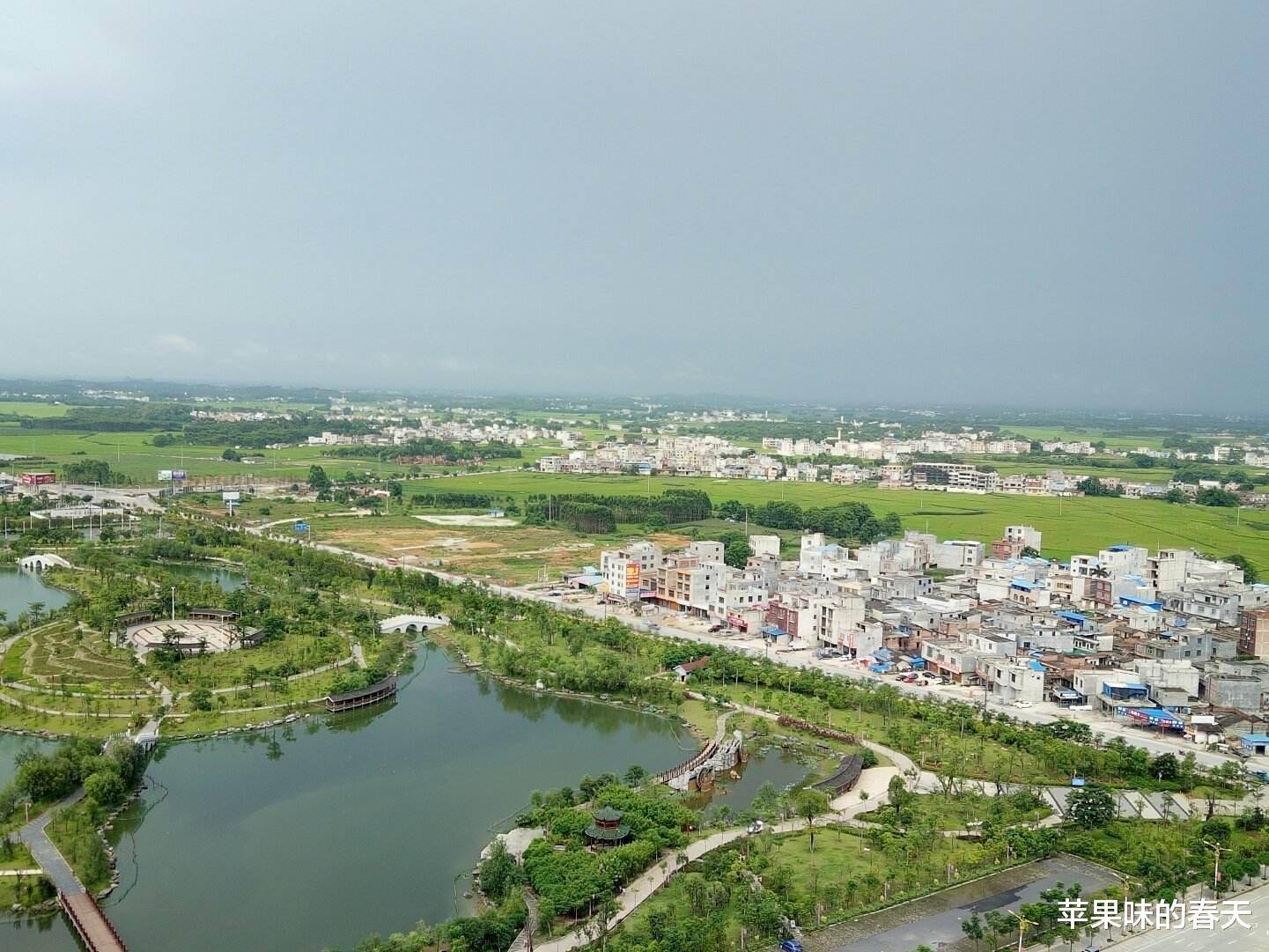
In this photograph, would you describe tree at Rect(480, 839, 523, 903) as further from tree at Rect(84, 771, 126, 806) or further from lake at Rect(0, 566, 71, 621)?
lake at Rect(0, 566, 71, 621)

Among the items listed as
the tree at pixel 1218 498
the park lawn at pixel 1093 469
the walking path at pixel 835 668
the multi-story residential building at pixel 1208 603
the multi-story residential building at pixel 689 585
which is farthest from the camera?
the park lawn at pixel 1093 469

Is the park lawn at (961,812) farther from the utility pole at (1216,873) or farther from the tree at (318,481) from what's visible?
the tree at (318,481)

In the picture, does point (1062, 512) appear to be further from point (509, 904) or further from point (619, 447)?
point (509, 904)

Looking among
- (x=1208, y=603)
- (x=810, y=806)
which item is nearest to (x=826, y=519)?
(x=1208, y=603)

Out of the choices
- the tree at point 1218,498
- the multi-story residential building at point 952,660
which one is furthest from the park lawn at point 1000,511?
the multi-story residential building at point 952,660

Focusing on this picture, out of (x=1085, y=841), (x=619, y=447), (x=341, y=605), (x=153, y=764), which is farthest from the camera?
(x=619, y=447)

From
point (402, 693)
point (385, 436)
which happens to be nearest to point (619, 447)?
point (385, 436)
